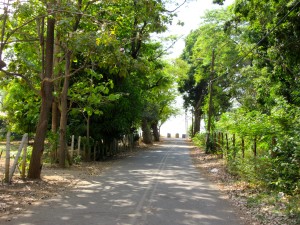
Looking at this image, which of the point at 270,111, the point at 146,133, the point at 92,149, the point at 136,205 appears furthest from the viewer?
the point at 146,133

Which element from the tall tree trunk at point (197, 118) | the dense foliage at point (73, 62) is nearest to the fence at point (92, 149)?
the dense foliage at point (73, 62)

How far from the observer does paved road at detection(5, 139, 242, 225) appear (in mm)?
7816

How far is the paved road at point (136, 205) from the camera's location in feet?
25.6

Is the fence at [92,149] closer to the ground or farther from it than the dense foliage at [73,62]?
closer to the ground

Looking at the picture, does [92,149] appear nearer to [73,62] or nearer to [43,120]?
[73,62]

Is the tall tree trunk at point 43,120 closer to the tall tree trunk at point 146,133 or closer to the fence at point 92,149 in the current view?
the fence at point 92,149

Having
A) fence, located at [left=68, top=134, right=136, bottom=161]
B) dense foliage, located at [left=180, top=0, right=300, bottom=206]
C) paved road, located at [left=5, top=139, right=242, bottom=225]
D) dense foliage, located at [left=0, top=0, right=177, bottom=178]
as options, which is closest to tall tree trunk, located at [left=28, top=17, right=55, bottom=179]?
dense foliage, located at [left=0, top=0, right=177, bottom=178]

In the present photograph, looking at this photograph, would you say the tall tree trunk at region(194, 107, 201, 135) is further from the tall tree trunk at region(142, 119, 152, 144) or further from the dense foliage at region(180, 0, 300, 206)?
the dense foliage at region(180, 0, 300, 206)

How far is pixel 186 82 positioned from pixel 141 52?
74.9 feet

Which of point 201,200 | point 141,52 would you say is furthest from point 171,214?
point 141,52

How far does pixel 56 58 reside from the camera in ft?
62.8

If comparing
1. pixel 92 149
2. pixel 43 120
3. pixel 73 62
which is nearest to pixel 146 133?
pixel 92 149

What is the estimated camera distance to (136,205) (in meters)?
9.34

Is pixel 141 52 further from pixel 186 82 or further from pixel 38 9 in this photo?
pixel 186 82
